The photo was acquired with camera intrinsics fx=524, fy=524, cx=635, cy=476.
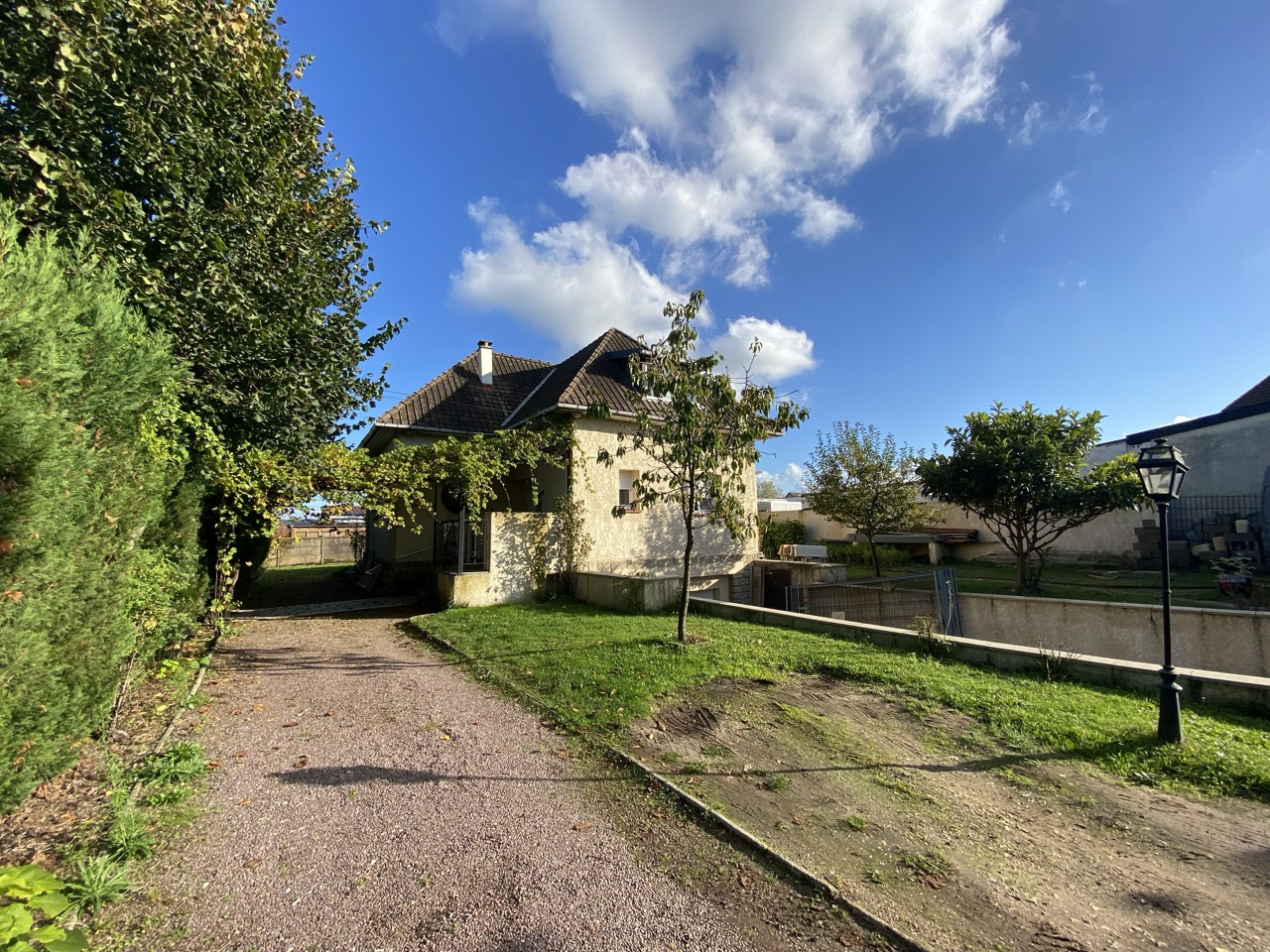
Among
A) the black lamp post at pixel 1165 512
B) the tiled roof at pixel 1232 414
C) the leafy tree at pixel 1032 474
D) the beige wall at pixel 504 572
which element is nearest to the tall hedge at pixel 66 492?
the beige wall at pixel 504 572

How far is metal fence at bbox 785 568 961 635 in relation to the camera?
423 inches

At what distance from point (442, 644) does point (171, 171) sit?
7.10 m

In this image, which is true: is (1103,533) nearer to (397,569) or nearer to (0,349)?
(397,569)

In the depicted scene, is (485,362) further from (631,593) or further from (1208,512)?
(1208,512)

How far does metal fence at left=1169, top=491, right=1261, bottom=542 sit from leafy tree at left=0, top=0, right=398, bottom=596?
74.7 feet

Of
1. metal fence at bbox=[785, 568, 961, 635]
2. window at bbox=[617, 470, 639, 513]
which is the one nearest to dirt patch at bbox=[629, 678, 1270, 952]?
metal fence at bbox=[785, 568, 961, 635]

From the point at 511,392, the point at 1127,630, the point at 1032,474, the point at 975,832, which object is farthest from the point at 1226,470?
the point at 511,392

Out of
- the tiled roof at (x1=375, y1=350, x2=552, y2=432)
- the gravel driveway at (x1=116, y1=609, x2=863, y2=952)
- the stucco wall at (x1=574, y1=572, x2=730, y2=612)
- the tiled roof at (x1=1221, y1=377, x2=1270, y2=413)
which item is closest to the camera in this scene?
the gravel driveway at (x1=116, y1=609, x2=863, y2=952)

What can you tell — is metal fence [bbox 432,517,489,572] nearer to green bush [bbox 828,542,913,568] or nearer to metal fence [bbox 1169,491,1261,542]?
green bush [bbox 828,542,913,568]

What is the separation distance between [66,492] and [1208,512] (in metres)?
26.2

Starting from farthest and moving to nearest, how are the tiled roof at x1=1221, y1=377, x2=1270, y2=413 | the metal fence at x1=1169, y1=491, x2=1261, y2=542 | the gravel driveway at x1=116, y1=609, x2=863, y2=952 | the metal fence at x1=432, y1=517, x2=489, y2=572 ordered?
1. the tiled roof at x1=1221, y1=377, x2=1270, y2=413
2. the metal fence at x1=1169, y1=491, x2=1261, y2=542
3. the metal fence at x1=432, y1=517, x2=489, y2=572
4. the gravel driveway at x1=116, y1=609, x2=863, y2=952

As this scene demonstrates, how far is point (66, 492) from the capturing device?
128 inches

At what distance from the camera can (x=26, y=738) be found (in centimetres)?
308

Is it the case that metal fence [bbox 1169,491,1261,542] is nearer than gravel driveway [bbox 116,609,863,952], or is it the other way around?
gravel driveway [bbox 116,609,863,952]
